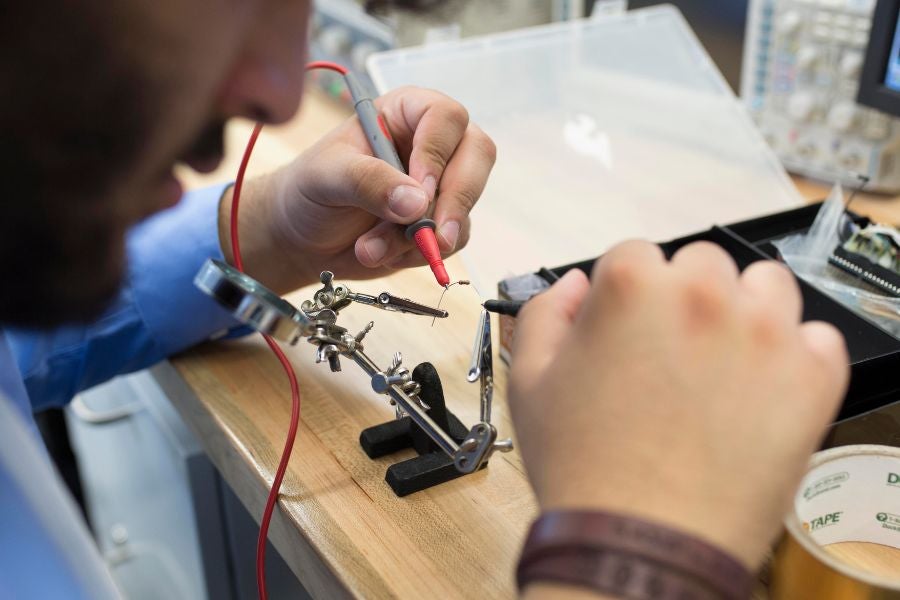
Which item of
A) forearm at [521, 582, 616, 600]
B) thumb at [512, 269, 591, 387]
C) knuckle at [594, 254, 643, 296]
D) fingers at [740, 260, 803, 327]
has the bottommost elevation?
forearm at [521, 582, 616, 600]

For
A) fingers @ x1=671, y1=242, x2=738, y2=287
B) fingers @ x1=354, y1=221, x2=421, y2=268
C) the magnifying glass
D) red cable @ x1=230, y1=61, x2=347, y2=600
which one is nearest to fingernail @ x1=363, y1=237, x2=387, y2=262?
Result: fingers @ x1=354, y1=221, x2=421, y2=268

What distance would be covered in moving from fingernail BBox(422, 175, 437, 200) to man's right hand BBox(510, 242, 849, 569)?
305 mm

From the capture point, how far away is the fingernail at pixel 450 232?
0.70 m

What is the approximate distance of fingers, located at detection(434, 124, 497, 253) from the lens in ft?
2.32

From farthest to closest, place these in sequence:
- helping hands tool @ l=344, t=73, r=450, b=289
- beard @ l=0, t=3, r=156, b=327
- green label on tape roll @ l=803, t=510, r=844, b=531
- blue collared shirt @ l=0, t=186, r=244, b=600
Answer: blue collared shirt @ l=0, t=186, r=244, b=600
helping hands tool @ l=344, t=73, r=450, b=289
green label on tape roll @ l=803, t=510, r=844, b=531
beard @ l=0, t=3, r=156, b=327

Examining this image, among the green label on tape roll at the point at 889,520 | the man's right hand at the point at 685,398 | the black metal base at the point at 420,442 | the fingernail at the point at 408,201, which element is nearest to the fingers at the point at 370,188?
the fingernail at the point at 408,201

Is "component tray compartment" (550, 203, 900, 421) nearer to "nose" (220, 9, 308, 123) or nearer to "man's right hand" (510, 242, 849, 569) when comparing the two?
"man's right hand" (510, 242, 849, 569)

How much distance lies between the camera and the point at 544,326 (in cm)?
45

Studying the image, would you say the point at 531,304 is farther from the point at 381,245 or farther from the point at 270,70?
the point at 381,245

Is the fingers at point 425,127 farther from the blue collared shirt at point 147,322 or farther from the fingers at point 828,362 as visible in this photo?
the fingers at point 828,362

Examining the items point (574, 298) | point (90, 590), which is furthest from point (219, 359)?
point (574, 298)

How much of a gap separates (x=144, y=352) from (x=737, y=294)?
567mm

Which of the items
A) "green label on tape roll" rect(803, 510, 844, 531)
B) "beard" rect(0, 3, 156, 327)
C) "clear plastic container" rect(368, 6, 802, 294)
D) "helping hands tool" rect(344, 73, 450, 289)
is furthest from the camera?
"clear plastic container" rect(368, 6, 802, 294)

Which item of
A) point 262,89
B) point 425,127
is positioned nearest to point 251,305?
point 262,89
